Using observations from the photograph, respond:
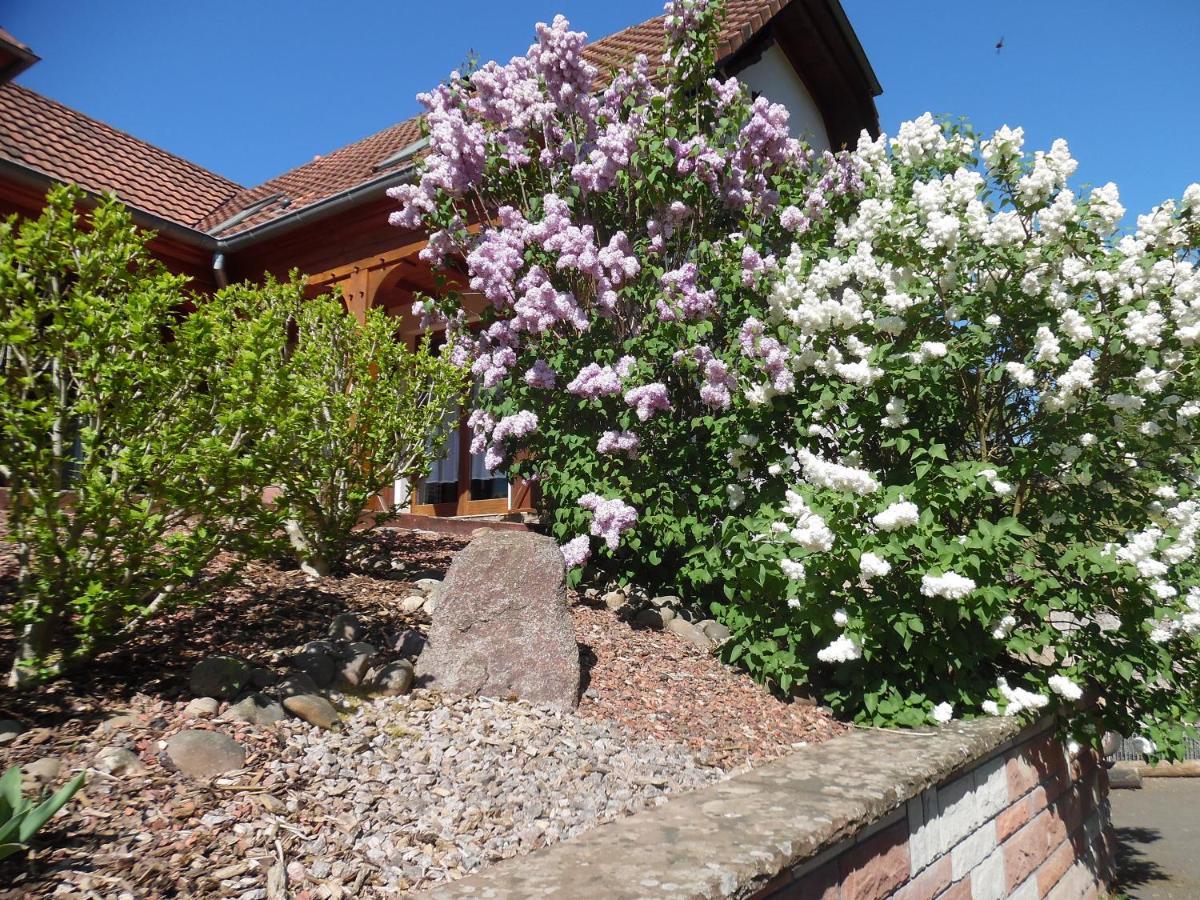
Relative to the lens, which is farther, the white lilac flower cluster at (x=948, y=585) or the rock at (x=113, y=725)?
the white lilac flower cluster at (x=948, y=585)

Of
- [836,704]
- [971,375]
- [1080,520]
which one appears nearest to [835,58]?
[971,375]

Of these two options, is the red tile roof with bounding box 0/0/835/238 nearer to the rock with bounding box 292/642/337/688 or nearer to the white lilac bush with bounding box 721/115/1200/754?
the white lilac bush with bounding box 721/115/1200/754

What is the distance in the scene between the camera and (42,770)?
230 centimetres

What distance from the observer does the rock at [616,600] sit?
498 cm

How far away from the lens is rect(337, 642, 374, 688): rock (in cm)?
333

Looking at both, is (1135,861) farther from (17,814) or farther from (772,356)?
(17,814)

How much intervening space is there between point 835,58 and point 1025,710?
938 cm

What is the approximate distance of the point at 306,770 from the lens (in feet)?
8.61

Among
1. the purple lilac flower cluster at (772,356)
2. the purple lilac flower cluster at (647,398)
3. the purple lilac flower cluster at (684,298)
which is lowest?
the purple lilac flower cluster at (647,398)

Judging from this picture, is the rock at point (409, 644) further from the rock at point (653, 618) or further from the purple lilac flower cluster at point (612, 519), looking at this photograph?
the rock at point (653, 618)

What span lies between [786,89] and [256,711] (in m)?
9.81

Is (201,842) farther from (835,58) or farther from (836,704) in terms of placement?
(835,58)

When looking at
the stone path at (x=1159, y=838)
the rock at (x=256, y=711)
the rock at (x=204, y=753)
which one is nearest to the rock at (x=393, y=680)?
the rock at (x=256, y=711)

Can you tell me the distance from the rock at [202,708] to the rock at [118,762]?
1.03 feet
